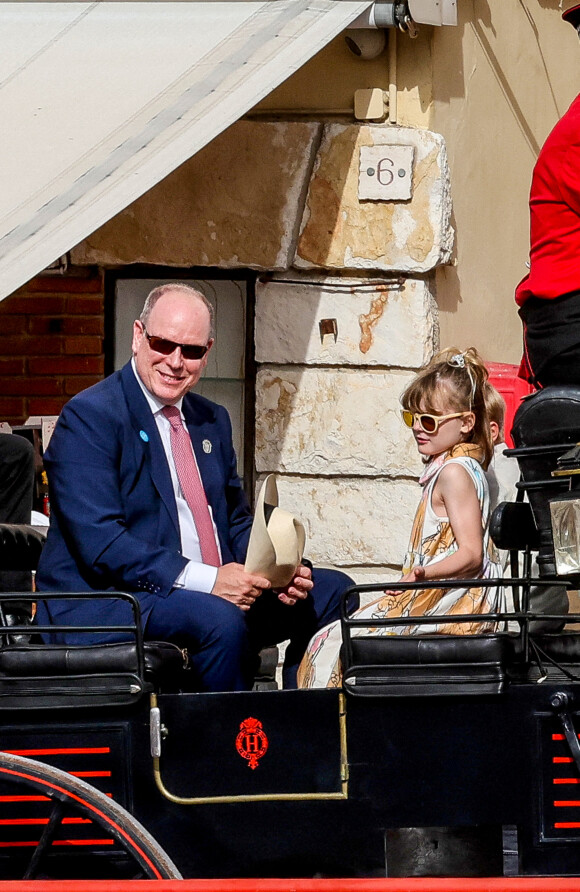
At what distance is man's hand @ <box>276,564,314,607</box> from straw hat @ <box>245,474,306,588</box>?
0.09 metres

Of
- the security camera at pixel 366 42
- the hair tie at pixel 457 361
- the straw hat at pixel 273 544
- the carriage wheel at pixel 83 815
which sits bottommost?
the carriage wheel at pixel 83 815

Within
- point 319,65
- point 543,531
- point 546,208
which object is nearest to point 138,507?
point 543,531

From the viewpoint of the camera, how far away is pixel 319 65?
558 centimetres

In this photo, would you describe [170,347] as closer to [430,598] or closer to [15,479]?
[430,598]

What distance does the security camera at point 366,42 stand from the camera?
5438 mm

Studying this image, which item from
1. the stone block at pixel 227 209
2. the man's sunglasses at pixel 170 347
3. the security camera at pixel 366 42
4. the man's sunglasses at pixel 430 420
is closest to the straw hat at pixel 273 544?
the man's sunglasses at pixel 170 347

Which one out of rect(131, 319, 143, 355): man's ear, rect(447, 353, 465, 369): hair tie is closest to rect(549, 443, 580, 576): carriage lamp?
rect(447, 353, 465, 369): hair tie

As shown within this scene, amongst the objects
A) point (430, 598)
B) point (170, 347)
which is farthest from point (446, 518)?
point (170, 347)

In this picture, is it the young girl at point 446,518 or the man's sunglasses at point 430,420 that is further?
the man's sunglasses at point 430,420

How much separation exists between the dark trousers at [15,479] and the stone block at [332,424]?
3.91ft

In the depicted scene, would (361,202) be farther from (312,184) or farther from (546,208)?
(546,208)

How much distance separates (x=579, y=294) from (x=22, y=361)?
3239 mm

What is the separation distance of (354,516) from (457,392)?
6.26ft

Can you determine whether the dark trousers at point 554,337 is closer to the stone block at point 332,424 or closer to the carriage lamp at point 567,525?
the carriage lamp at point 567,525
